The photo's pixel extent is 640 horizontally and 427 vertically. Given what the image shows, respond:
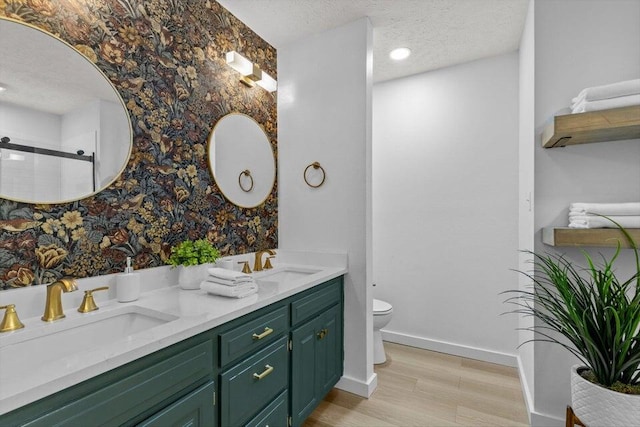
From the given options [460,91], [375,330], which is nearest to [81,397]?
[375,330]

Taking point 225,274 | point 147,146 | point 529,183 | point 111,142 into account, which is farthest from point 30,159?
point 529,183

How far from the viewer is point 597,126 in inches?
55.4

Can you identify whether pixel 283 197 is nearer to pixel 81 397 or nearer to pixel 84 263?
pixel 84 263

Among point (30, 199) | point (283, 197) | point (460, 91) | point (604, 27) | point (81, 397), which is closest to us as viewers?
point (81, 397)

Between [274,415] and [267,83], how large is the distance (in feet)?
7.05

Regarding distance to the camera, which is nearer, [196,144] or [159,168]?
[159,168]

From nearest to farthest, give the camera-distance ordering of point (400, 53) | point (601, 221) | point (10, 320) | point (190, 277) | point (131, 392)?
point (131, 392), point (10, 320), point (601, 221), point (190, 277), point (400, 53)

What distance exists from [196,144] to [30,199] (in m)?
0.85

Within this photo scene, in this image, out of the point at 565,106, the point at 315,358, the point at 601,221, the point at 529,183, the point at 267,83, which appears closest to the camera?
the point at 601,221

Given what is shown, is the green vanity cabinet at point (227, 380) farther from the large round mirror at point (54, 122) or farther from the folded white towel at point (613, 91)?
the folded white towel at point (613, 91)

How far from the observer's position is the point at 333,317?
6.79ft

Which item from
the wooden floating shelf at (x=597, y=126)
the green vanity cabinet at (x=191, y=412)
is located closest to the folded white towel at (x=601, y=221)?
the wooden floating shelf at (x=597, y=126)

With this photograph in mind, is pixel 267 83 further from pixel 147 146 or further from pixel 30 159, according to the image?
pixel 30 159

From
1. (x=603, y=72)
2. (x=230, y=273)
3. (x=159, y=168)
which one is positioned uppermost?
(x=603, y=72)
